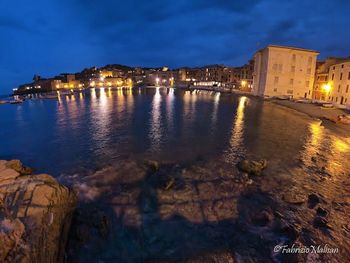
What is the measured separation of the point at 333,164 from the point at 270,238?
432 inches

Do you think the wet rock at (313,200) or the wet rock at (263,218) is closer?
the wet rock at (263,218)

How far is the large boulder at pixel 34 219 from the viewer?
5395 millimetres

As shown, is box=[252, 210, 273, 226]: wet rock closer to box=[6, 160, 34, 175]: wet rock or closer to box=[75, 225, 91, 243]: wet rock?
box=[75, 225, 91, 243]: wet rock

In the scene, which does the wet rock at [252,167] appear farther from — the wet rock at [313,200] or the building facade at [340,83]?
the building facade at [340,83]

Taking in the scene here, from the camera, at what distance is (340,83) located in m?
43.2

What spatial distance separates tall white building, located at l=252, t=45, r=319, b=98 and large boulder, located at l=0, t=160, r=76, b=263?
5970 cm

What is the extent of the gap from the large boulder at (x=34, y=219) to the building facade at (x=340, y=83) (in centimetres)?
4974

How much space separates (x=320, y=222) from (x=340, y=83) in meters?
48.3

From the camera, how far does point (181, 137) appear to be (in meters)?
22.2

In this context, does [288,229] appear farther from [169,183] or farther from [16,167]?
[16,167]

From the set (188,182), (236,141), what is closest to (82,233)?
(188,182)

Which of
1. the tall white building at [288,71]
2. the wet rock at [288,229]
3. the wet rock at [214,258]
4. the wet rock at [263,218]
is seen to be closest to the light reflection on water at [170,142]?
the wet rock at [263,218]

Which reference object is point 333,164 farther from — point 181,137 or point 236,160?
point 181,137


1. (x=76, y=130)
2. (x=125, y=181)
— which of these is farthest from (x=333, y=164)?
(x=76, y=130)
